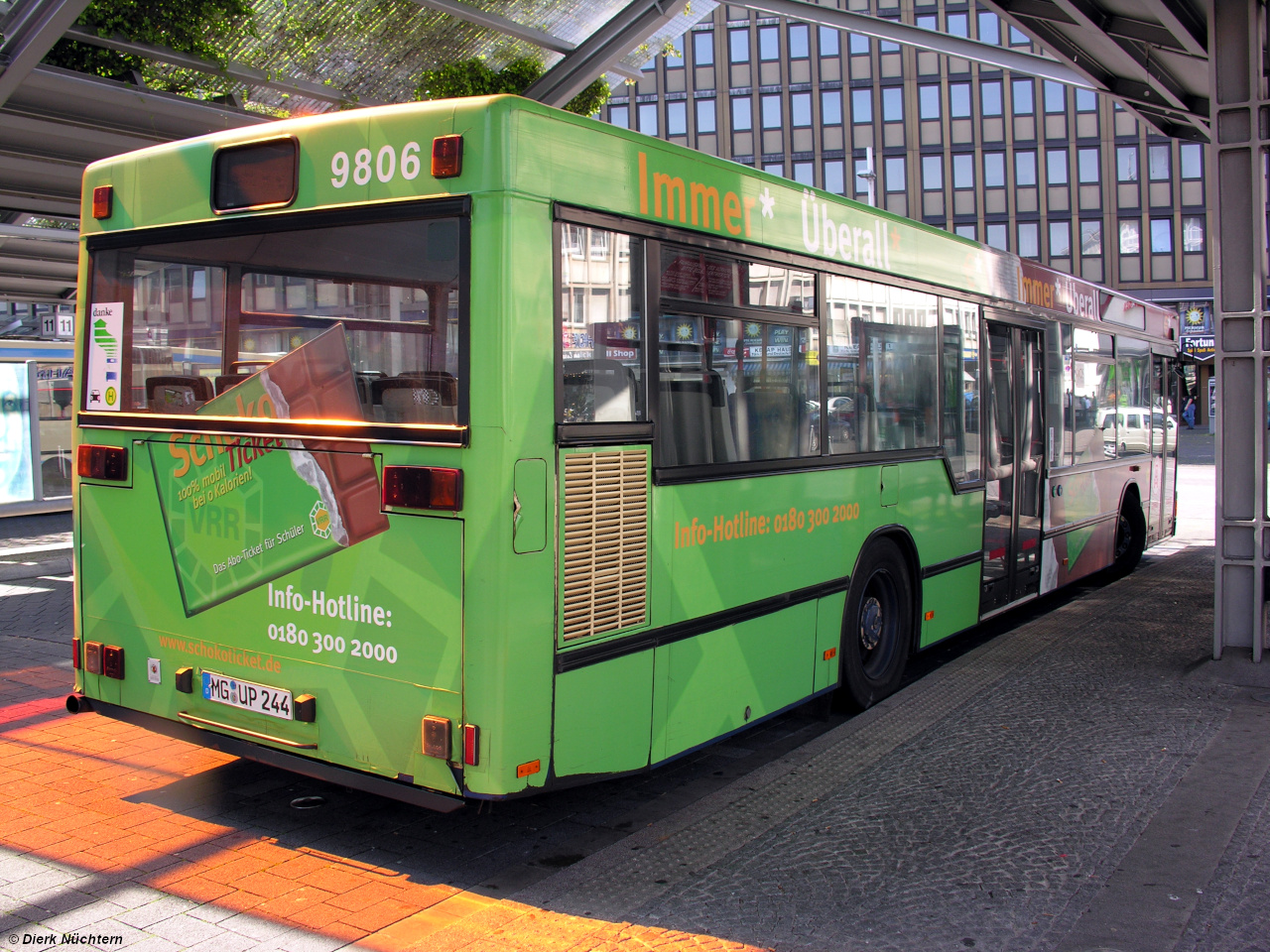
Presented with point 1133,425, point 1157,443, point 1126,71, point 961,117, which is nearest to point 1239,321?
point 1126,71

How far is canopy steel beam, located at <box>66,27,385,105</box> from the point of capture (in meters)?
9.04

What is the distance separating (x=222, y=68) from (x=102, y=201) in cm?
571

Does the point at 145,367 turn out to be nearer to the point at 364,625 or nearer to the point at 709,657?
the point at 364,625

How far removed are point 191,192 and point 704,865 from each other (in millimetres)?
3457

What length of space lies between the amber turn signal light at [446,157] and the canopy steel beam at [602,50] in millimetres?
8252

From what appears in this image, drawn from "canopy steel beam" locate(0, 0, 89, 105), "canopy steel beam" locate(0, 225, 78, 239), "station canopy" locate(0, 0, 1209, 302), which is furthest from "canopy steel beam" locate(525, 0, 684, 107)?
"canopy steel beam" locate(0, 225, 78, 239)

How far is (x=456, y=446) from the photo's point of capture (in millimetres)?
3789

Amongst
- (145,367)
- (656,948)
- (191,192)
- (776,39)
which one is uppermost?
(776,39)

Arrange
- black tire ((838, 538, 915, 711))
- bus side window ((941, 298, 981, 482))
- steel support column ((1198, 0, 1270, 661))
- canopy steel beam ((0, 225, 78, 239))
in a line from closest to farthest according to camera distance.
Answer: black tire ((838, 538, 915, 711))
steel support column ((1198, 0, 1270, 661))
bus side window ((941, 298, 981, 482))
canopy steel beam ((0, 225, 78, 239))

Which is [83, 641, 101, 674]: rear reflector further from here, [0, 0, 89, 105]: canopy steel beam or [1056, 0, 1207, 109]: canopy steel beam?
[1056, 0, 1207, 109]: canopy steel beam

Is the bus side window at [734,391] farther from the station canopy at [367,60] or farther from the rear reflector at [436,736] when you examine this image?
the station canopy at [367,60]

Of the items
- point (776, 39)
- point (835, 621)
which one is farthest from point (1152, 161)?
point (835, 621)

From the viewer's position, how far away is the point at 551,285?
3.90 m

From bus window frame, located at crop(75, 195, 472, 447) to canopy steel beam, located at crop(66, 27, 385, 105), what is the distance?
5.25m
